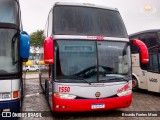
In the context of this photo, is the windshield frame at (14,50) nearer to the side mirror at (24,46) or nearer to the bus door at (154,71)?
the side mirror at (24,46)

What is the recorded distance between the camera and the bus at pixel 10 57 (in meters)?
6.93

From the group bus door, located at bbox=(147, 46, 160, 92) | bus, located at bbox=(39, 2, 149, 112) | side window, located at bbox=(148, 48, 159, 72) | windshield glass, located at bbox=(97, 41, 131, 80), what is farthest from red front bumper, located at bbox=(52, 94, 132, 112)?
side window, located at bbox=(148, 48, 159, 72)

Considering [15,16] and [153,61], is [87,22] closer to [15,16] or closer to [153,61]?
[15,16]

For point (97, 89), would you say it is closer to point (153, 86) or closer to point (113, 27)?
point (113, 27)

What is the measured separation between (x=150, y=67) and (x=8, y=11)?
858 centimetres

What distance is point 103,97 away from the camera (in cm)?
845

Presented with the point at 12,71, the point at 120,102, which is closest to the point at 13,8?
the point at 12,71

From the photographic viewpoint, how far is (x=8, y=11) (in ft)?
24.5

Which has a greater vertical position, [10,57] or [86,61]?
[10,57]

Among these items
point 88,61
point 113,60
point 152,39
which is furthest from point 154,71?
point 88,61

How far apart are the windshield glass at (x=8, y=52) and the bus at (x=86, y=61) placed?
1.05 m

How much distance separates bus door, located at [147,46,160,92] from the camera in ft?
43.3

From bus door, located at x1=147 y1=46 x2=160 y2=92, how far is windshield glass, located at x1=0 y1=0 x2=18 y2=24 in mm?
8134

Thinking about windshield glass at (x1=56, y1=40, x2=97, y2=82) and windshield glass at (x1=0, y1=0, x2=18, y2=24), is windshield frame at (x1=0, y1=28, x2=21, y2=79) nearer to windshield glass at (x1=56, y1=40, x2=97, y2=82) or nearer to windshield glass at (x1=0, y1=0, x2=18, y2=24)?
windshield glass at (x1=0, y1=0, x2=18, y2=24)
